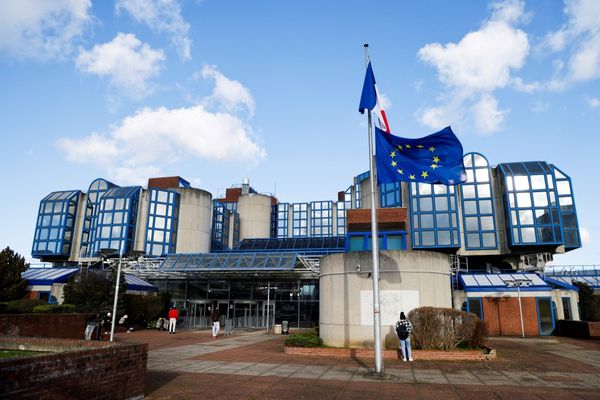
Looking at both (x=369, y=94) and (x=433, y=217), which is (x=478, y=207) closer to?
(x=433, y=217)

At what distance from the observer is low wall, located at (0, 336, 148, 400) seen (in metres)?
6.38

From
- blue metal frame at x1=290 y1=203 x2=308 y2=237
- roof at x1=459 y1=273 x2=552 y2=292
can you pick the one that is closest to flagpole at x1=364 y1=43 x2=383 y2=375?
roof at x1=459 y1=273 x2=552 y2=292

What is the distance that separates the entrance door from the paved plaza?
1210 cm

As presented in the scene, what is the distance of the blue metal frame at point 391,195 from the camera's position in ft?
144

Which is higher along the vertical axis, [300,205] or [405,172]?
[300,205]

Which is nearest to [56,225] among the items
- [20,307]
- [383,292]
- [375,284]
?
[20,307]

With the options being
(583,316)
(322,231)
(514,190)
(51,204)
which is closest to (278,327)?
(583,316)

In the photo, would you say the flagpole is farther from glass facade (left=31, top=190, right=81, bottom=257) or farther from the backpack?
glass facade (left=31, top=190, right=81, bottom=257)

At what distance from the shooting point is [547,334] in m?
28.3

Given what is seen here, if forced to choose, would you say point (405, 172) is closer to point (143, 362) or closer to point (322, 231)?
point (143, 362)

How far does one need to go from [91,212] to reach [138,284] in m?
30.8

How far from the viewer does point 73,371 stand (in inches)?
287

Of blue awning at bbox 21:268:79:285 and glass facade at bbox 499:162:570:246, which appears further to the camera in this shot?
glass facade at bbox 499:162:570:246

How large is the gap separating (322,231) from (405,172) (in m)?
79.5
